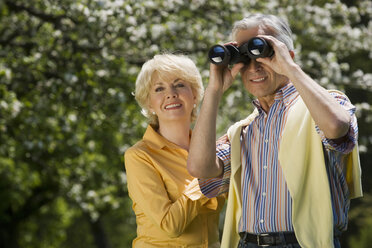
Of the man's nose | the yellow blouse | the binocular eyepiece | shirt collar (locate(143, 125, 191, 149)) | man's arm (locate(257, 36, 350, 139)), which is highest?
the binocular eyepiece

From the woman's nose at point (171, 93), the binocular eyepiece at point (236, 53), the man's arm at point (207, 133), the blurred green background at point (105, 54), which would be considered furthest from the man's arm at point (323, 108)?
the blurred green background at point (105, 54)

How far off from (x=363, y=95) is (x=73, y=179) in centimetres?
674

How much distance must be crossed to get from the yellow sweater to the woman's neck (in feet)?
3.76

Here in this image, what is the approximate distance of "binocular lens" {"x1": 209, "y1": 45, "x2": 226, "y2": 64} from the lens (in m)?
2.99

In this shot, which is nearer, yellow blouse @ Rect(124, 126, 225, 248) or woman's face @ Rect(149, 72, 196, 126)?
yellow blouse @ Rect(124, 126, 225, 248)

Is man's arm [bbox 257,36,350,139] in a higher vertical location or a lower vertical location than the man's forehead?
lower

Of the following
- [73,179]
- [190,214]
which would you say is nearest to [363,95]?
[73,179]

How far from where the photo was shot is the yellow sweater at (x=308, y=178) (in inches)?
107

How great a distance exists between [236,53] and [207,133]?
0.41 m

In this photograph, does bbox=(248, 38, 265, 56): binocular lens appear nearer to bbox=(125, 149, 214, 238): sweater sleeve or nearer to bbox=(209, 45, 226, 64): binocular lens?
bbox=(209, 45, 226, 64): binocular lens

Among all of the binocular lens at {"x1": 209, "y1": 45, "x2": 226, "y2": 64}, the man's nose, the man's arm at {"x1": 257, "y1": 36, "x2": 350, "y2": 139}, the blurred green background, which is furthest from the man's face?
the blurred green background

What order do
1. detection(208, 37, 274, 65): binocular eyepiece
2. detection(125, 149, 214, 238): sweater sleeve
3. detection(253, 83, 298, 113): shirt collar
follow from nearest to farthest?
1. detection(208, 37, 274, 65): binocular eyepiece
2. detection(253, 83, 298, 113): shirt collar
3. detection(125, 149, 214, 238): sweater sleeve

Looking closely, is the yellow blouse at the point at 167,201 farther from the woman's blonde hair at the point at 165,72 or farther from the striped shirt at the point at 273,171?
the striped shirt at the point at 273,171

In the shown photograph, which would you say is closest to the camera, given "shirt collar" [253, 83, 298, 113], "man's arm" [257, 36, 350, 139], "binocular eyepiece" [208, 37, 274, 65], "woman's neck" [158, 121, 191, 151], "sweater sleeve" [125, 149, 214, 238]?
"man's arm" [257, 36, 350, 139]
